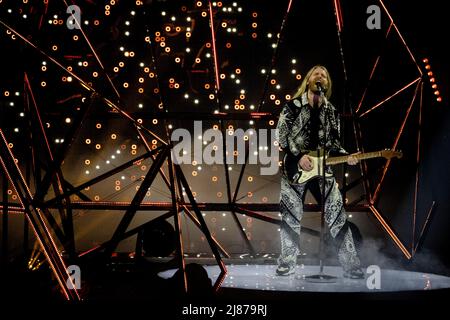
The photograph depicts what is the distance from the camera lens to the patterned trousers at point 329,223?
4.67 metres

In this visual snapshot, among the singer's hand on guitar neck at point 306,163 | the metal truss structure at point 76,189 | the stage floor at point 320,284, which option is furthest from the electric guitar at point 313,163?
the stage floor at point 320,284

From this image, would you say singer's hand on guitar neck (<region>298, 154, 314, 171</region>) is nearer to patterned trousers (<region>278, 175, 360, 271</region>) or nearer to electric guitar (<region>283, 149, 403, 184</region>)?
electric guitar (<region>283, 149, 403, 184</region>)

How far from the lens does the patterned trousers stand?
467 cm

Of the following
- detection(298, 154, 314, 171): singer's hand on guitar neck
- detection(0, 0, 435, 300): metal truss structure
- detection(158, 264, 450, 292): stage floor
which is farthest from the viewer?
detection(298, 154, 314, 171): singer's hand on guitar neck

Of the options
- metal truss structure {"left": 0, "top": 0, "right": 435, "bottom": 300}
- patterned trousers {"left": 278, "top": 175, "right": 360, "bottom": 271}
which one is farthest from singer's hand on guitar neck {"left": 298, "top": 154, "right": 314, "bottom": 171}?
metal truss structure {"left": 0, "top": 0, "right": 435, "bottom": 300}

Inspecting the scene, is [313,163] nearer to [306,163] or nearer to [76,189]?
[306,163]

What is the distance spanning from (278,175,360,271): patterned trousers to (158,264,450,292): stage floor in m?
0.18

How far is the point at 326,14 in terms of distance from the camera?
23.5ft

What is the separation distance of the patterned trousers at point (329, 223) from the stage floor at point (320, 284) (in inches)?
7.2

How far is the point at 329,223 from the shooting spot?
4766 mm
